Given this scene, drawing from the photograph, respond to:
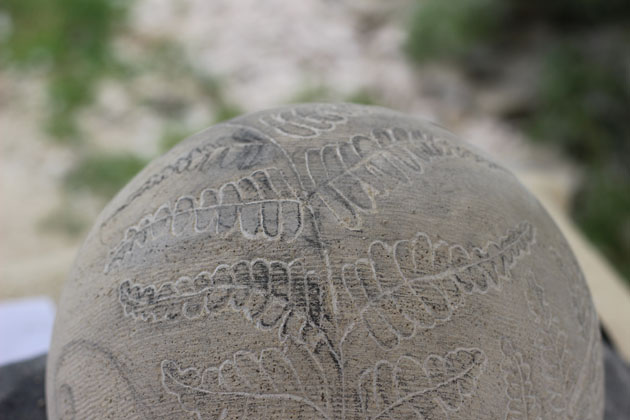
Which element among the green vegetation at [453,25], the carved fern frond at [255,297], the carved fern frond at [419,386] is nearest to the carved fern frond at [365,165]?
the carved fern frond at [255,297]

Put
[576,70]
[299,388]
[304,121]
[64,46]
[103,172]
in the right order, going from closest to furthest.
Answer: [299,388] < [304,121] < [103,172] < [576,70] < [64,46]

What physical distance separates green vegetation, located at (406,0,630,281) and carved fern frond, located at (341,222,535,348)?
337 cm

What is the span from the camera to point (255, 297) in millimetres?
1121

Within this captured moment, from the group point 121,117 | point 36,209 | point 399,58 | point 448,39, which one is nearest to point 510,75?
point 448,39

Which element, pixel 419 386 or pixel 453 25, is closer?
pixel 419 386

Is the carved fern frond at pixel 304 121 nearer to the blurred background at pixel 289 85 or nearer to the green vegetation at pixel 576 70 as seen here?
the blurred background at pixel 289 85

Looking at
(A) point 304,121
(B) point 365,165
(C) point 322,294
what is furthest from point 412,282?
(A) point 304,121

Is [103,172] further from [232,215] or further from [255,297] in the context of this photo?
[255,297]

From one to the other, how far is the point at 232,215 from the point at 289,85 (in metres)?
4.74

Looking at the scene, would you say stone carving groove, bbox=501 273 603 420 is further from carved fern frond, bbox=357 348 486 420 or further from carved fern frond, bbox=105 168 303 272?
carved fern frond, bbox=105 168 303 272

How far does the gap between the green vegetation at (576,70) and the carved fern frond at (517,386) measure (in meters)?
3.31

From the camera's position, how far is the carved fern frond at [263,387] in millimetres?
Answer: 1079

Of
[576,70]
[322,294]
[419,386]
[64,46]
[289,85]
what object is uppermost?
[64,46]

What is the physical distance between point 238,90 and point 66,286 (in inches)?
175
